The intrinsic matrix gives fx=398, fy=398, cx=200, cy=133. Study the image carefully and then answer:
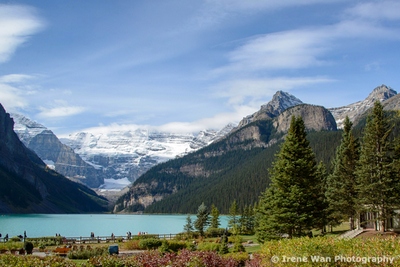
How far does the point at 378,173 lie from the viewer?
141ft

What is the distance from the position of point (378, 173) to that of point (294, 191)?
12.4m

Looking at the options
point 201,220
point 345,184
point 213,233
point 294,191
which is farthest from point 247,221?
point 294,191

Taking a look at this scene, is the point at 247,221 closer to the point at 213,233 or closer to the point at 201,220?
the point at 201,220

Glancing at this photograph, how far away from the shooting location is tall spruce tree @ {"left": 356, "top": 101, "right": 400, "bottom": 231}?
Answer: 42062 millimetres

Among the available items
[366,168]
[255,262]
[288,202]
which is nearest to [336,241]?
[255,262]

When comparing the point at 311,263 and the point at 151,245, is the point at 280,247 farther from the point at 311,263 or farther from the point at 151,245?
the point at 151,245

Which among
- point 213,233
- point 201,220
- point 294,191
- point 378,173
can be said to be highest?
point 378,173

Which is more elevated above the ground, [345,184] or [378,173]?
[378,173]

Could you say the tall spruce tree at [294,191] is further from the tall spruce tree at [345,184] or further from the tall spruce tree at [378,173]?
the tall spruce tree at [345,184]

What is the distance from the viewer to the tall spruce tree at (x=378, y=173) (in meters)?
42.1

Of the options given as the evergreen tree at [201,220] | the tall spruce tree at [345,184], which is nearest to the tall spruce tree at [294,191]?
the tall spruce tree at [345,184]

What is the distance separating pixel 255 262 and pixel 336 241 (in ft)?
14.3

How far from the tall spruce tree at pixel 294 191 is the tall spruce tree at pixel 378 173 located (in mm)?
7505

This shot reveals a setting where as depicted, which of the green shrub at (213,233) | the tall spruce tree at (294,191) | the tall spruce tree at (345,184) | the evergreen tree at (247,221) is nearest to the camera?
the tall spruce tree at (294,191)
